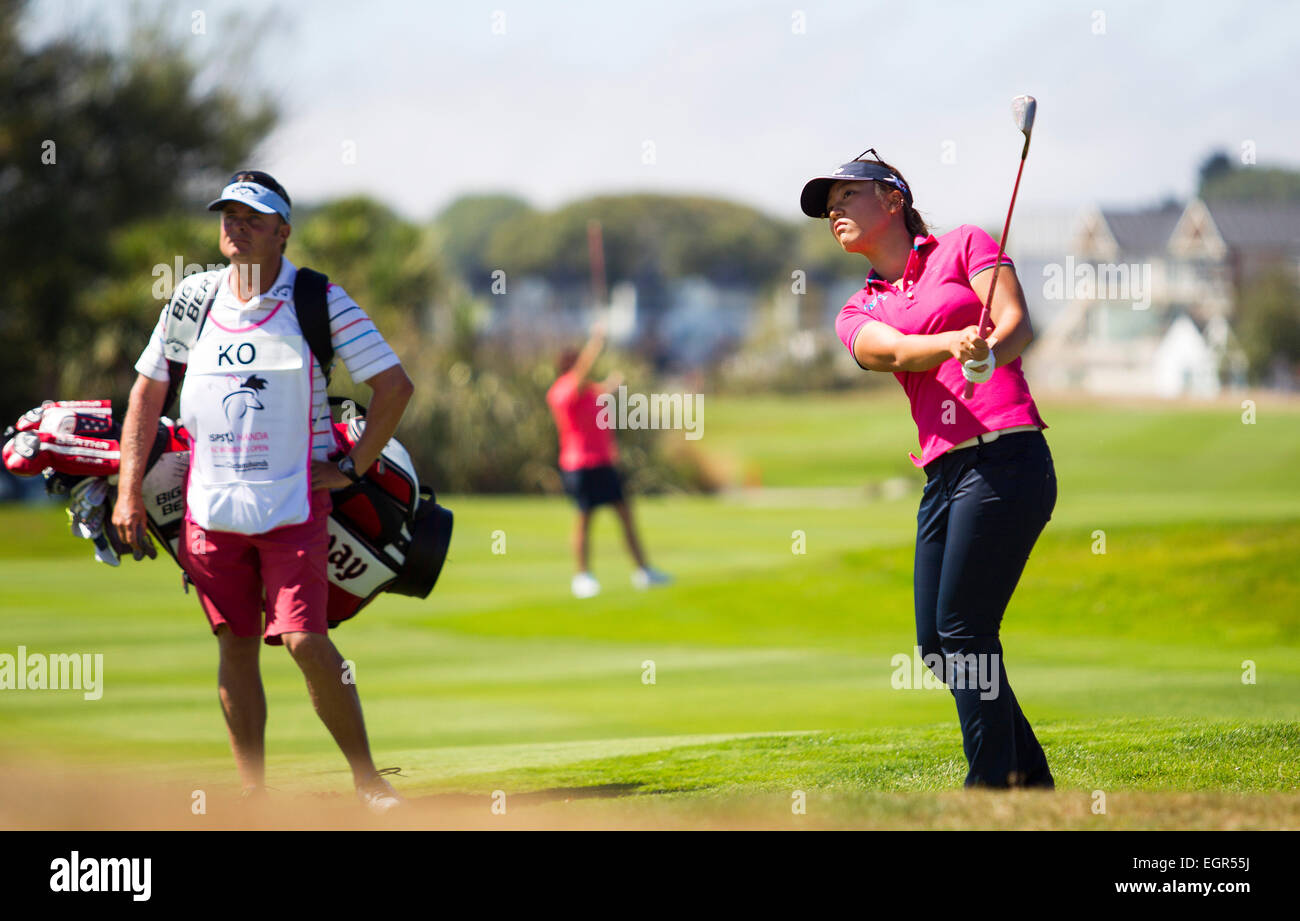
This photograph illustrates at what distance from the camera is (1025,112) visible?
4625 millimetres

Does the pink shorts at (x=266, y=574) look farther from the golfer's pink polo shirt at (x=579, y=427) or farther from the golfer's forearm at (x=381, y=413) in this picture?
the golfer's pink polo shirt at (x=579, y=427)

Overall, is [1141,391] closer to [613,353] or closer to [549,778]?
[613,353]

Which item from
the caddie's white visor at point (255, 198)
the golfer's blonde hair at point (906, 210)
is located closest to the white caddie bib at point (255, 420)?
the caddie's white visor at point (255, 198)

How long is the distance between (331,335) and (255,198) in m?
0.50

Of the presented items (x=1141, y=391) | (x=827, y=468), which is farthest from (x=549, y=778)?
(x=1141, y=391)

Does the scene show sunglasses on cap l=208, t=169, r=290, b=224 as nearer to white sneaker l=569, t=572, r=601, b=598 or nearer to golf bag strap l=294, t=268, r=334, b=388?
golf bag strap l=294, t=268, r=334, b=388

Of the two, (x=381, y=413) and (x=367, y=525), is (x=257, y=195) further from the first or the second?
(x=367, y=525)

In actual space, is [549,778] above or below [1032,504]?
below

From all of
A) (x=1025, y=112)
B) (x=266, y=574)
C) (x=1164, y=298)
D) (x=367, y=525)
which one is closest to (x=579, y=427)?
(x=367, y=525)

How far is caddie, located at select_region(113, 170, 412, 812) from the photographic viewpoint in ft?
16.5

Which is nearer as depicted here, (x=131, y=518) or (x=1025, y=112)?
(x=1025, y=112)

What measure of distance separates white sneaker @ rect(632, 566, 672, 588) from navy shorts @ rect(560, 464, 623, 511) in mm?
699
